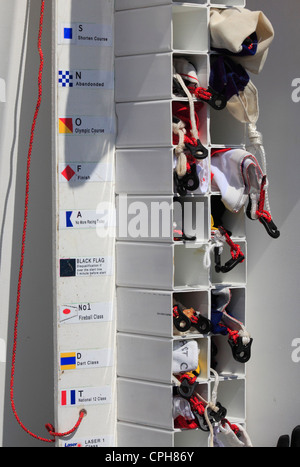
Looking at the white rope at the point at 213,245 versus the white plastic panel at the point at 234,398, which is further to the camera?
the white plastic panel at the point at 234,398

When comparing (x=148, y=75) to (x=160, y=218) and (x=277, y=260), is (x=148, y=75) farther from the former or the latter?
(x=277, y=260)

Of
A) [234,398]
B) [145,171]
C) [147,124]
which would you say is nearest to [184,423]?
[234,398]

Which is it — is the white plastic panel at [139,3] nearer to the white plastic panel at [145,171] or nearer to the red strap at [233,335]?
the white plastic panel at [145,171]

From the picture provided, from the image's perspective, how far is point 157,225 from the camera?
97.0 inches

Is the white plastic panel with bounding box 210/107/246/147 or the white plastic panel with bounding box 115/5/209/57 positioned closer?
the white plastic panel with bounding box 115/5/209/57

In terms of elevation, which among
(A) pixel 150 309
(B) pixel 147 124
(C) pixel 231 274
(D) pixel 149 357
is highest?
(B) pixel 147 124

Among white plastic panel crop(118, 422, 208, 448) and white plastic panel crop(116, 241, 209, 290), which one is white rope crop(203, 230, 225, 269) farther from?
white plastic panel crop(118, 422, 208, 448)

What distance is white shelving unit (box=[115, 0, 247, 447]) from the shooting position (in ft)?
7.95

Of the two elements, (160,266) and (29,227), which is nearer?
(160,266)

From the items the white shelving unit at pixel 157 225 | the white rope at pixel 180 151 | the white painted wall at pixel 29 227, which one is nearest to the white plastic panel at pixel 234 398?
the white shelving unit at pixel 157 225

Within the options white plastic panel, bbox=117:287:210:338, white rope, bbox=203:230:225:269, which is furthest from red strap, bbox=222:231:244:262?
white plastic panel, bbox=117:287:210:338

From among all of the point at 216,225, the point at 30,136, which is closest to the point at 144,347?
the point at 216,225

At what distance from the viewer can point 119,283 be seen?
8.32 ft

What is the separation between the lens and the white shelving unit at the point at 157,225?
2422mm
